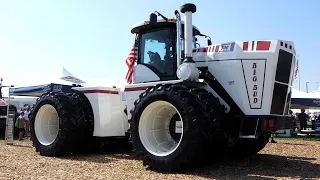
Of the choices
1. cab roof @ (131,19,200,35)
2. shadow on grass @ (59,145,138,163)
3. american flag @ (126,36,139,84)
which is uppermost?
cab roof @ (131,19,200,35)

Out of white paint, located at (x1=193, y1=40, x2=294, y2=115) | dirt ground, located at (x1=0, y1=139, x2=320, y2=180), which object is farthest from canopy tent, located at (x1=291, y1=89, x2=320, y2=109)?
white paint, located at (x1=193, y1=40, x2=294, y2=115)

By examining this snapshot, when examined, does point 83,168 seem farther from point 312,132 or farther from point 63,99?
point 312,132

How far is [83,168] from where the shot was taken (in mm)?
6656

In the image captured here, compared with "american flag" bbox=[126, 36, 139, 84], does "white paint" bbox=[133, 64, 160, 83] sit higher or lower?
lower

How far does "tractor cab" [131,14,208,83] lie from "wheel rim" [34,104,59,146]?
2399mm

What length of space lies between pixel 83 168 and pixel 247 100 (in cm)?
317

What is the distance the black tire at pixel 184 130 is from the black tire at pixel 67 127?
2117 mm

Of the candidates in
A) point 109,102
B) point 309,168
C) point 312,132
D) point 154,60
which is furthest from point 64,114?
point 312,132

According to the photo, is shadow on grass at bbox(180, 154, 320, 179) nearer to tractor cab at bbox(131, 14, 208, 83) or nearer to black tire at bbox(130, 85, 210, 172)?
black tire at bbox(130, 85, 210, 172)

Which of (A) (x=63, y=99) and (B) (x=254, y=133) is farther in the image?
(A) (x=63, y=99)

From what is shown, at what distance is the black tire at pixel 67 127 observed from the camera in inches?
316

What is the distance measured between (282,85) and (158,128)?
7.90ft

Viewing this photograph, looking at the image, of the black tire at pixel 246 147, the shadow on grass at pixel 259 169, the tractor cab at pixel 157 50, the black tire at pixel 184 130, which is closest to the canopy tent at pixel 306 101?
the shadow on grass at pixel 259 169

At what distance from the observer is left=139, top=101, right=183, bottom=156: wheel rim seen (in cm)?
655
